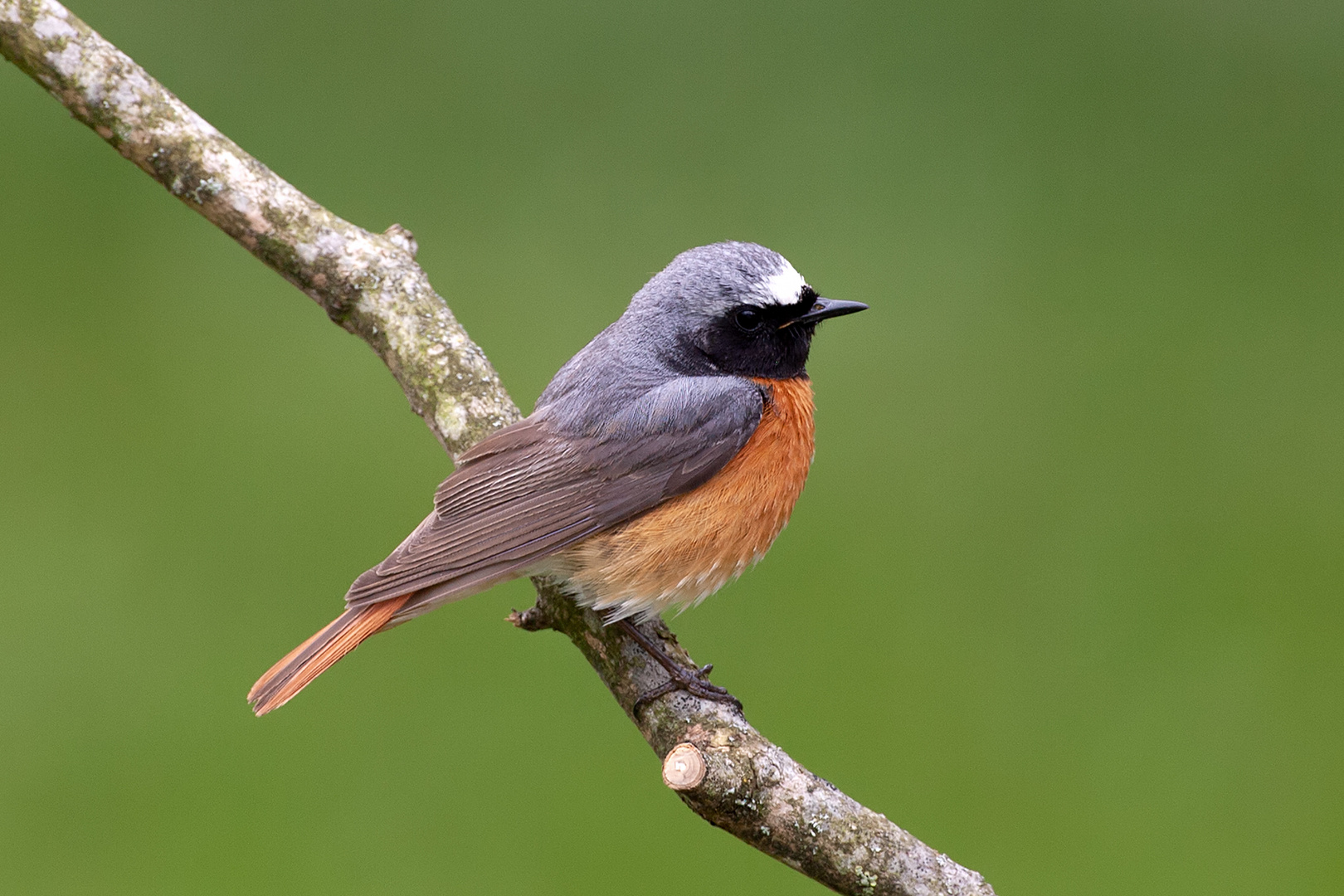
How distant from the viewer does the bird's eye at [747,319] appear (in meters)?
2.72

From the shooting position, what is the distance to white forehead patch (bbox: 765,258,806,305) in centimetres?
269

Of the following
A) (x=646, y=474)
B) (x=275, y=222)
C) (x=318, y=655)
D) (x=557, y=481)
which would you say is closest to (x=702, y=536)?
(x=646, y=474)

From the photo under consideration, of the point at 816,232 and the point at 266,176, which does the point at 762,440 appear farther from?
the point at 816,232

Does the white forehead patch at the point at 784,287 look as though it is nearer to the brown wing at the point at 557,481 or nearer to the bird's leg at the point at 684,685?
the brown wing at the point at 557,481

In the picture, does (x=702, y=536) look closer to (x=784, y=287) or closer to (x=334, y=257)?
(x=784, y=287)

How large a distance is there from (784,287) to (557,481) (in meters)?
0.62

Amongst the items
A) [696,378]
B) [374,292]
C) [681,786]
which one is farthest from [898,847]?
[374,292]

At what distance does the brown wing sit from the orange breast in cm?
4

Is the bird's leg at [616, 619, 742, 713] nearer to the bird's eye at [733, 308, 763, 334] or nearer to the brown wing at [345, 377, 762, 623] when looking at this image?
the brown wing at [345, 377, 762, 623]

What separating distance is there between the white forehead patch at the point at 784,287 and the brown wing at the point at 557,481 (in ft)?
0.66

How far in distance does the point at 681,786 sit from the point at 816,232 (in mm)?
2883

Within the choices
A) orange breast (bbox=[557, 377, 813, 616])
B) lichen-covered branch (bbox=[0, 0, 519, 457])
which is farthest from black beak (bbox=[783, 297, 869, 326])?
lichen-covered branch (bbox=[0, 0, 519, 457])

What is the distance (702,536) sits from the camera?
262 centimetres

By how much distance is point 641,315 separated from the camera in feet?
9.14
